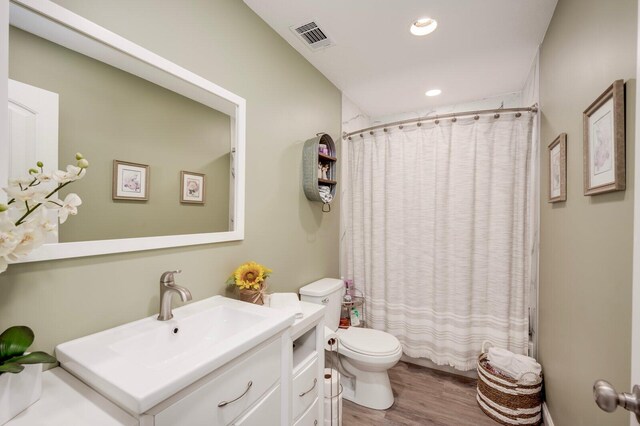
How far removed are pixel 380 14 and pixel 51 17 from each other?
5.09ft

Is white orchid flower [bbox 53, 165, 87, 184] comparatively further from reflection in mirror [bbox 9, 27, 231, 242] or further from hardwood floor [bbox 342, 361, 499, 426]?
hardwood floor [bbox 342, 361, 499, 426]

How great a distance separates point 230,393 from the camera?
0.85 metres

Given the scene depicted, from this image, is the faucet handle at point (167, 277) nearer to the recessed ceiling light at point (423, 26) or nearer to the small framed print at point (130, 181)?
the small framed print at point (130, 181)

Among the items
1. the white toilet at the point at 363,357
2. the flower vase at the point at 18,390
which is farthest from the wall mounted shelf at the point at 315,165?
the flower vase at the point at 18,390

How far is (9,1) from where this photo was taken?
78 cm

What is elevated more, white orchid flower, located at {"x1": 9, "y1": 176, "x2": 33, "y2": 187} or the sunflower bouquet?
white orchid flower, located at {"x1": 9, "y1": 176, "x2": 33, "y2": 187}

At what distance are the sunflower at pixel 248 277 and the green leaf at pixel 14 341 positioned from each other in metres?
0.73

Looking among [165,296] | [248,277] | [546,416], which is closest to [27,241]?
[165,296]

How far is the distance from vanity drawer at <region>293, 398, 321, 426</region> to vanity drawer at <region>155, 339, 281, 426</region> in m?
0.43

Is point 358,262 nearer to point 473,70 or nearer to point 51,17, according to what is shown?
point 473,70

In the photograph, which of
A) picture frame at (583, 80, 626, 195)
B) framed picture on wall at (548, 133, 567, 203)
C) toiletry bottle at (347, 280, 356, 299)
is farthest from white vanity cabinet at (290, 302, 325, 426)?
framed picture on wall at (548, 133, 567, 203)

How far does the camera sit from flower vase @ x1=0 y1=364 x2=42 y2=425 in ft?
2.02

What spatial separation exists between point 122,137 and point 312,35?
4.64 feet

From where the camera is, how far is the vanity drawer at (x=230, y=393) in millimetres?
710
